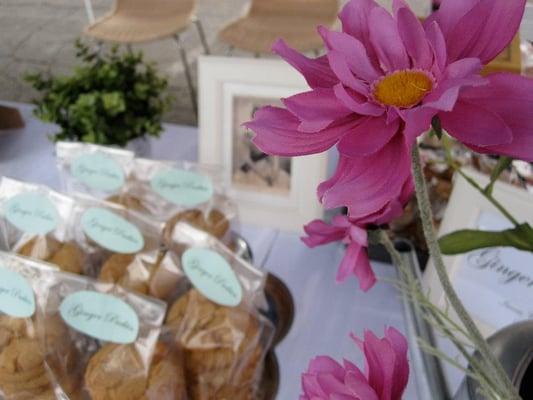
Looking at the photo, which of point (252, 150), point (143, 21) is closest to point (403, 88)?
point (252, 150)

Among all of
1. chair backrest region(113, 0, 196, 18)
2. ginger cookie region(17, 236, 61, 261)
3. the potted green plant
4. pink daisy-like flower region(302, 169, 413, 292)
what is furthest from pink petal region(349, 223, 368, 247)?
chair backrest region(113, 0, 196, 18)

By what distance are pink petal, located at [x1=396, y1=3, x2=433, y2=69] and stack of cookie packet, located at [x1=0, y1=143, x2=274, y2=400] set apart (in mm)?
409

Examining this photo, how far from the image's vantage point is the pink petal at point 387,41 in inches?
9.2

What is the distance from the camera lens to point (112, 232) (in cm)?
66

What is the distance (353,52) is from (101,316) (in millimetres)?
424

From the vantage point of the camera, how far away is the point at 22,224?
2.27 ft

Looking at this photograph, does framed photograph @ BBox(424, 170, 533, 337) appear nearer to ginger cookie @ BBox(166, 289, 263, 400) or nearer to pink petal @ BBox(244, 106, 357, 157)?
ginger cookie @ BBox(166, 289, 263, 400)

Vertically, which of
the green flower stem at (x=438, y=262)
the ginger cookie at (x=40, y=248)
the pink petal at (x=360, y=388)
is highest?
the green flower stem at (x=438, y=262)

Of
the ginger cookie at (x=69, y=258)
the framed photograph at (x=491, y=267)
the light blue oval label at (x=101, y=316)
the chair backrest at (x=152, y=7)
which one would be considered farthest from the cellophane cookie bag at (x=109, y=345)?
the chair backrest at (x=152, y=7)

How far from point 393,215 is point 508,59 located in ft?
1.06

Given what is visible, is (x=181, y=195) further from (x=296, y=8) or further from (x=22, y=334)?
(x=296, y=8)

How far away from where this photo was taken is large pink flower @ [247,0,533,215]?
20cm

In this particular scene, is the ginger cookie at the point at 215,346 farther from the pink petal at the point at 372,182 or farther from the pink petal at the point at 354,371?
the pink petal at the point at 372,182

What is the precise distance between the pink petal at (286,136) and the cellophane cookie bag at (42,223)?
20.7 inches
